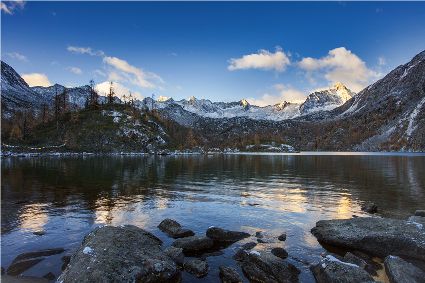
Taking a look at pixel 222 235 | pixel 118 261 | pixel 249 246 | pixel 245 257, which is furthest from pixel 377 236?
pixel 118 261

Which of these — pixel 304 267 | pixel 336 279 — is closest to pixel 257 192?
pixel 304 267

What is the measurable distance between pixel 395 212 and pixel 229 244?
961 inches

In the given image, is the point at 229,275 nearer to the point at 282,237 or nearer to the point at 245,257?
the point at 245,257

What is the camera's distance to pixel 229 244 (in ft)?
96.0

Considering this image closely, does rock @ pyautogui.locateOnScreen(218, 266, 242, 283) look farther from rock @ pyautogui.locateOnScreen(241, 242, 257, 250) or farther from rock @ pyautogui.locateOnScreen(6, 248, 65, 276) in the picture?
rock @ pyautogui.locateOnScreen(6, 248, 65, 276)

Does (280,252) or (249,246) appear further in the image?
(249,246)

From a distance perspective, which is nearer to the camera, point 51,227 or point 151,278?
point 151,278

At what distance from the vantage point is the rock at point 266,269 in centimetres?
2173

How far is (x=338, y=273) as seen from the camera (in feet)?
67.9

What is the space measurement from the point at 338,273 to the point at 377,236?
336 inches

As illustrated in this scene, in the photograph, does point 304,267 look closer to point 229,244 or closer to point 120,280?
point 229,244

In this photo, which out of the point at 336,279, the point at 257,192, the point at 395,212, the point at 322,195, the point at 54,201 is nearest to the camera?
the point at 336,279

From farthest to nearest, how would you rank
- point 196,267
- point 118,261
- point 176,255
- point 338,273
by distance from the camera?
point 176,255 → point 196,267 → point 338,273 → point 118,261

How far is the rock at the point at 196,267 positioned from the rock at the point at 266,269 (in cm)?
267
